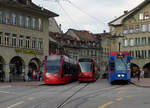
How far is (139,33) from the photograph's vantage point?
74.1m

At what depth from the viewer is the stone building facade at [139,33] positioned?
239 ft

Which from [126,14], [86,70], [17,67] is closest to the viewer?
[86,70]

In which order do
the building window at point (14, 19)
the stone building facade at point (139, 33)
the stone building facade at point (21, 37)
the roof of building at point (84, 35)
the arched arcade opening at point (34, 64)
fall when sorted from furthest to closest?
1. the roof of building at point (84, 35)
2. the stone building facade at point (139, 33)
3. the arched arcade opening at point (34, 64)
4. the building window at point (14, 19)
5. the stone building facade at point (21, 37)

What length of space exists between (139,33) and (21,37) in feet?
109

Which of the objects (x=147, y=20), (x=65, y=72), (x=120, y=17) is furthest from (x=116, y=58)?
(x=120, y=17)

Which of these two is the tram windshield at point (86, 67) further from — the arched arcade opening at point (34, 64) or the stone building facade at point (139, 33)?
the stone building facade at point (139, 33)

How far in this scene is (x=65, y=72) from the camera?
34.8 metres

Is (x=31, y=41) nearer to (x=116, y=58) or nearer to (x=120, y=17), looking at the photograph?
(x=116, y=58)

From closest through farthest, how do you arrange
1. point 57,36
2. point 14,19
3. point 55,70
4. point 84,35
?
point 55,70
point 14,19
point 57,36
point 84,35

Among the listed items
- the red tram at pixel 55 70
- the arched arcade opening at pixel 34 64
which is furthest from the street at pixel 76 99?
the arched arcade opening at pixel 34 64

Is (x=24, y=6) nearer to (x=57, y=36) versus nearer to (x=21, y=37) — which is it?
(x=21, y=37)

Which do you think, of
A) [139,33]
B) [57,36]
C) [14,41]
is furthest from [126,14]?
[14,41]

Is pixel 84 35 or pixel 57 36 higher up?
pixel 84 35

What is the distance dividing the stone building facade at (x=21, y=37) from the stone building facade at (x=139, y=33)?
2401 cm
